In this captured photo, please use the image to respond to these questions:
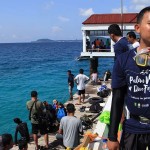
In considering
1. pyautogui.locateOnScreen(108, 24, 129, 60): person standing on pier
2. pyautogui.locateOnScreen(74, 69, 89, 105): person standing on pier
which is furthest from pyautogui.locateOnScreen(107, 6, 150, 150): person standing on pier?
pyautogui.locateOnScreen(74, 69, 89, 105): person standing on pier

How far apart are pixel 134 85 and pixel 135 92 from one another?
63mm

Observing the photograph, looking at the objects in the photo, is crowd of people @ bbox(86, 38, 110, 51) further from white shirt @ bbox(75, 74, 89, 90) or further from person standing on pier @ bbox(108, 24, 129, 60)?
person standing on pier @ bbox(108, 24, 129, 60)

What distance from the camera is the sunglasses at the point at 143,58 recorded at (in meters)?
2.66

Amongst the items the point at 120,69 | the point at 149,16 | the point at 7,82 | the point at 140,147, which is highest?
the point at 149,16

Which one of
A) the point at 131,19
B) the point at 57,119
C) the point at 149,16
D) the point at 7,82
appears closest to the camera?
the point at 149,16

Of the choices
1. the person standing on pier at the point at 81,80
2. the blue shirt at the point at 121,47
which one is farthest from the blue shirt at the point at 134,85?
the person standing on pier at the point at 81,80

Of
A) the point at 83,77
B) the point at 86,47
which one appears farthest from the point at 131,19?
the point at 83,77

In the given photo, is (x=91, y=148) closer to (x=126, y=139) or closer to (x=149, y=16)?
(x=126, y=139)

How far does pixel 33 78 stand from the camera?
52656 millimetres

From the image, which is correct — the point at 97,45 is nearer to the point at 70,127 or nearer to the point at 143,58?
the point at 70,127

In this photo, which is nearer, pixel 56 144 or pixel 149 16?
pixel 149 16

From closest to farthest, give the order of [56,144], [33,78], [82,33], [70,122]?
[70,122], [56,144], [82,33], [33,78]

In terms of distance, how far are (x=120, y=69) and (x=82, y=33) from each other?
30.8 metres

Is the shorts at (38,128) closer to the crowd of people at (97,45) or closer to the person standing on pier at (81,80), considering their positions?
the person standing on pier at (81,80)
